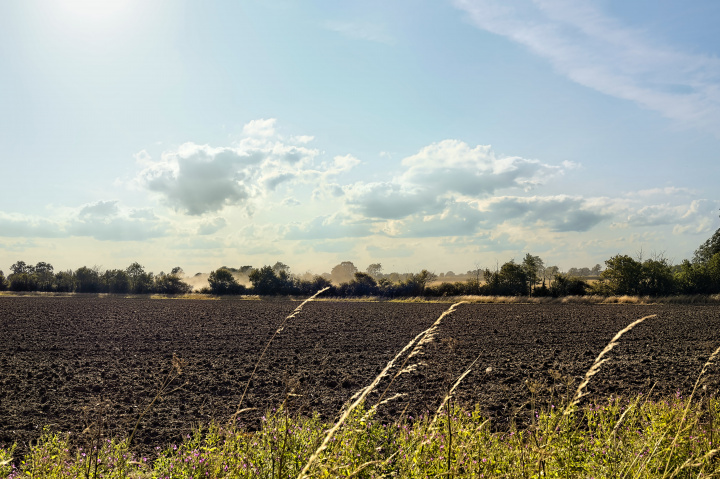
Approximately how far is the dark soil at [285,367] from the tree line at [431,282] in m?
26.1

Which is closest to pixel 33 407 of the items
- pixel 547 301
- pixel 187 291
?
pixel 547 301

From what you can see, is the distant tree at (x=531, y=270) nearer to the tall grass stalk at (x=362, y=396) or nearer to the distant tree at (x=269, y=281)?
the distant tree at (x=269, y=281)

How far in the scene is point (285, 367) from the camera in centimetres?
1430

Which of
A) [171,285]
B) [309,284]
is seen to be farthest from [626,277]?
[171,285]

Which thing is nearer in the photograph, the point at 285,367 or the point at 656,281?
the point at 285,367

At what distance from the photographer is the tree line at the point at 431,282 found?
53.2m

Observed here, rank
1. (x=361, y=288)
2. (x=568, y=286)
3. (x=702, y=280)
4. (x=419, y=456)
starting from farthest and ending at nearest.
A: (x=361, y=288), (x=568, y=286), (x=702, y=280), (x=419, y=456)

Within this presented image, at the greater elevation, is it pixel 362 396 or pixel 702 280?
pixel 362 396

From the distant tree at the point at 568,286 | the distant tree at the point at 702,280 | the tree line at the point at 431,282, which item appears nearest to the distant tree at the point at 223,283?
the tree line at the point at 431,282

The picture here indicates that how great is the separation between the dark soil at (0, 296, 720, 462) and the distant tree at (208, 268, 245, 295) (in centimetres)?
3663

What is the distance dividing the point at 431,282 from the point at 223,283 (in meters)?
29.2

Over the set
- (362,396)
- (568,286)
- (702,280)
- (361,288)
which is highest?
(362,396)

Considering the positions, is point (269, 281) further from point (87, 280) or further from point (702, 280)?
point (702, 280)

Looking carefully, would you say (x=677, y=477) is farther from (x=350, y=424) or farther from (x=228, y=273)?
(x=228, y=273)
